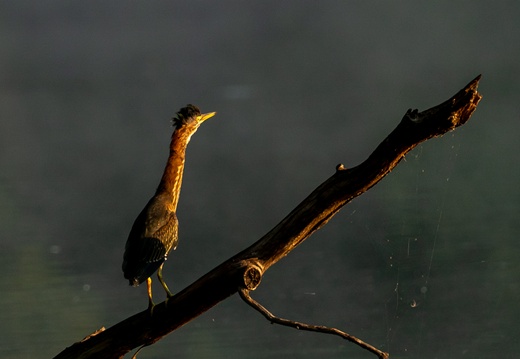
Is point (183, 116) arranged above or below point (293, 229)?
above

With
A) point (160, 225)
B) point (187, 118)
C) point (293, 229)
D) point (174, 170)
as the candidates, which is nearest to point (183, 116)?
point (187, 118)

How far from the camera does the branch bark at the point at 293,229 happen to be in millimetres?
1953

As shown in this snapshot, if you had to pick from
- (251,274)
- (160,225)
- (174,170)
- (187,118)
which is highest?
(187,118)

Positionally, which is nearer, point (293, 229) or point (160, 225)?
point (293, 229)

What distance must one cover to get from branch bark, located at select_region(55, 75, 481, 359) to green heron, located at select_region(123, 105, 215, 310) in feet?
0.46

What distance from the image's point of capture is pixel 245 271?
6.78ft

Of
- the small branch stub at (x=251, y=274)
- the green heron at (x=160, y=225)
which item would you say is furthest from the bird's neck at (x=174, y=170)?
the small branch stub at (x=251, y=274)

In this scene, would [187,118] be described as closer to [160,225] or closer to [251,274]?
[160,225]

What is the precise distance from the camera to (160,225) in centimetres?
253

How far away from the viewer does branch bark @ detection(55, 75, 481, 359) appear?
6.41 ft

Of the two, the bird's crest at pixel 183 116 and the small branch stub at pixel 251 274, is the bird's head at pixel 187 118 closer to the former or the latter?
the bird's crest at pixel 183 116

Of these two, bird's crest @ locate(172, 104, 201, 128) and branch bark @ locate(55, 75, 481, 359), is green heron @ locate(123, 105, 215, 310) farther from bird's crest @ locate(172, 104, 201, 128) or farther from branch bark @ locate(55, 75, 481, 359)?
branch bark @ locate(55, 75, 481, 359)

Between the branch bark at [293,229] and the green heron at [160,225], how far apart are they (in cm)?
14

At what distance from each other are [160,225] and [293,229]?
1.72ft
